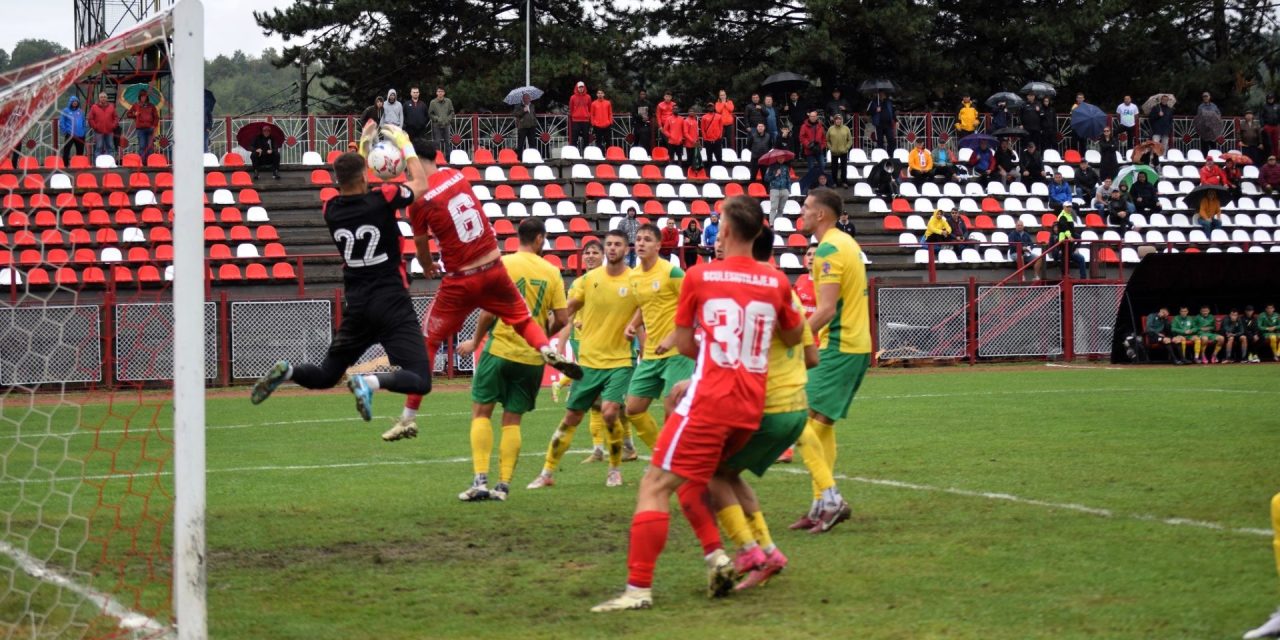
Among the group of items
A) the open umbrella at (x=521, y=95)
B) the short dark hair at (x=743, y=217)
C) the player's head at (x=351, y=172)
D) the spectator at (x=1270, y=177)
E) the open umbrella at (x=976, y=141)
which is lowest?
the short dark hair at (x=743, y=217)

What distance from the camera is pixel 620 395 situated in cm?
1148

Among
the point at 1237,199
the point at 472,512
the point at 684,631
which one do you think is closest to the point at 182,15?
the point at 684,631

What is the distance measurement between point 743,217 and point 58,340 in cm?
1743

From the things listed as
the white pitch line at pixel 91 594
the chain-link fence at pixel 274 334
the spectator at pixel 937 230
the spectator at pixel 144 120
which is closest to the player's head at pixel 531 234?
the white pitch line at pixel 91 594

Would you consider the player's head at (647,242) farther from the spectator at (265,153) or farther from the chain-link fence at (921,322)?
the spectator at (265,153)

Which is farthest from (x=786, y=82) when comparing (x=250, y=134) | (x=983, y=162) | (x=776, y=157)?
(x=250, y=134)

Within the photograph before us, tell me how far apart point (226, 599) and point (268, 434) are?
9.67 meters

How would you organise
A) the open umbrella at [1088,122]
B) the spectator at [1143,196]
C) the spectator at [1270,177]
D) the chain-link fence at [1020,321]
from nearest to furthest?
the chain-link fence at [1020,321], the spectator at [1143,196], the spectator at [1270,177], the open umbrella at [1088,122]

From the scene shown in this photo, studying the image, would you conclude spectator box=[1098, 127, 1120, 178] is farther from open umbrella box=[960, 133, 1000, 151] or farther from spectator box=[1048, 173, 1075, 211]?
open umbrella box=[960, 133, 1000, 151]

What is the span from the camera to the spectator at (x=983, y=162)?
118ft

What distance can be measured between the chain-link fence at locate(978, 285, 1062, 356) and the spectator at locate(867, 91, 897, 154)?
8.68 metres

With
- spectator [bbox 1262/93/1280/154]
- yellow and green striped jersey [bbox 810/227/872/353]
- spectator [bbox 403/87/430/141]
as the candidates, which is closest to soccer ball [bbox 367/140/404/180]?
yellow and green striped jersey [bbox 810/227/872/353]

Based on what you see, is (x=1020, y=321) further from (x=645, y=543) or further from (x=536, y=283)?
(x=645, y=543)

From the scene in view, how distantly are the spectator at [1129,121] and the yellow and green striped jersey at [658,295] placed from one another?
2974 centimetres
